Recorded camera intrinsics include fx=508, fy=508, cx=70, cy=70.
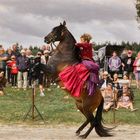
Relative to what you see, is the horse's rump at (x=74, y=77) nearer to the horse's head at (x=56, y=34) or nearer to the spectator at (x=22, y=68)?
the horse's head at (x=56, y=34)

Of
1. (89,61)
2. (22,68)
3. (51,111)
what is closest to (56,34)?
(89,61)

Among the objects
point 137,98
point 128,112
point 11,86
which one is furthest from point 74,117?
point 11,86

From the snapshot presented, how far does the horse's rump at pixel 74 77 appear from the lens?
443 inches

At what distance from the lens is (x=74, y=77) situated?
37.3 ft

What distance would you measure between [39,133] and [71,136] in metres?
0.86

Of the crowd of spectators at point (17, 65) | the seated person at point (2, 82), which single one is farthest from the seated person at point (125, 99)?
the seated person at point (2, 82)

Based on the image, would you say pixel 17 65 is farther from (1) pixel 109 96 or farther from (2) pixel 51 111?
(1) pixel 109 96

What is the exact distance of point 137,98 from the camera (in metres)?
18.3

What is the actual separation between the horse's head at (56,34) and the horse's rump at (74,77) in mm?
757

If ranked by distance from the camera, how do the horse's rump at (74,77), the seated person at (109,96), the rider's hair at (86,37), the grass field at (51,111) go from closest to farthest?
the horse's rump at (74,77) < the rider's hair at (86,37) < the grass field at (51,111) < the seated person at (109,96)

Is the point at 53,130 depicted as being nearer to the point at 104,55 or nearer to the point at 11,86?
the point at 11,86

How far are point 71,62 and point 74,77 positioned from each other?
361 mm

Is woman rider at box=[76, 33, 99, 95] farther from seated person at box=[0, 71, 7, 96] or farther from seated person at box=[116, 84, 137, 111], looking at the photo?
seated person at box=[0, 71, 7, 96]

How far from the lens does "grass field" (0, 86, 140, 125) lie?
14367 millimetres
